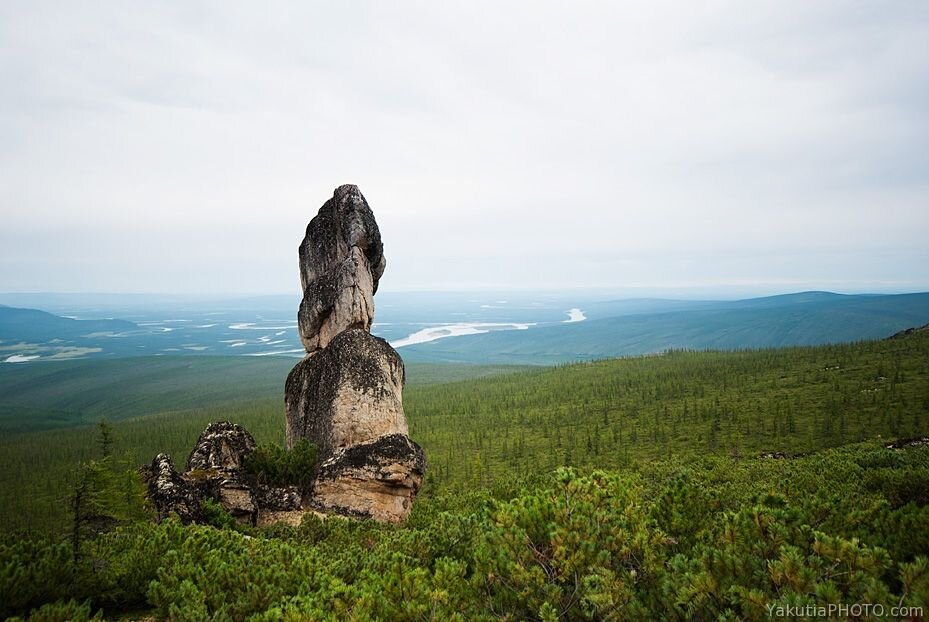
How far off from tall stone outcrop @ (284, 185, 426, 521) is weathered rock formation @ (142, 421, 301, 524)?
6.20 feet

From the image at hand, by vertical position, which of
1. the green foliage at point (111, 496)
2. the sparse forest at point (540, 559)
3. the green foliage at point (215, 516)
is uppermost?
the sparse forest at point (540, 559)

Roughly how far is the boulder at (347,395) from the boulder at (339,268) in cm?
167

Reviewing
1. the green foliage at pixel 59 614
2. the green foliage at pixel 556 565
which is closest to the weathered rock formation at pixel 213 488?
the green foliage at pixel 556 565

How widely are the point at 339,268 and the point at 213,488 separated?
12.7m

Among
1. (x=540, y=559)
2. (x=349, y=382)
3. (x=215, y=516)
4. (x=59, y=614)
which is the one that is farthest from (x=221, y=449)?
(x=540, y=559)

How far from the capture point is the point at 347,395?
22938mm

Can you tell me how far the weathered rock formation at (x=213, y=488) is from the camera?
54.6ft

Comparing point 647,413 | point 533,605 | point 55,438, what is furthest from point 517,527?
point 55,438

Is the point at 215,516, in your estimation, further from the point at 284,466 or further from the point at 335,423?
the point at 335,423

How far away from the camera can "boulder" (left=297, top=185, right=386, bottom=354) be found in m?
26.3

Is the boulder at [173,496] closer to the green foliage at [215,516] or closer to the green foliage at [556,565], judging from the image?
the green foliage at [215,516]

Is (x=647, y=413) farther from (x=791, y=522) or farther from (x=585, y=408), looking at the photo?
(x=791, y=522)

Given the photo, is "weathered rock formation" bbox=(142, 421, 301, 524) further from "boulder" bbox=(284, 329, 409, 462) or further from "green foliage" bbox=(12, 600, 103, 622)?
"green foliage" bbox=(12, 600, 103, 622)

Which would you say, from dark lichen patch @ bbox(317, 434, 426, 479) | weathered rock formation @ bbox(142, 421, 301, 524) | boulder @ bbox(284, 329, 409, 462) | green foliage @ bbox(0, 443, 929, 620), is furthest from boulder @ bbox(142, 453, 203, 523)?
green foliage @ bbox(0, 443, 929, 620)
